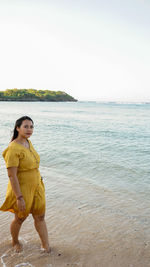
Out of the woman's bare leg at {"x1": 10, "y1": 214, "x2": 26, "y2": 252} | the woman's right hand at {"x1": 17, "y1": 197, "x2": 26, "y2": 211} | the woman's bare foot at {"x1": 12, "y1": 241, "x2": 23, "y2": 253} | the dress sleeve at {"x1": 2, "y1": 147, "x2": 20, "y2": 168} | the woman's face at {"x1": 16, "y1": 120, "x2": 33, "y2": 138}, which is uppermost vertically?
the woman's face at {"x1": 16, "y1": 120, "x2": 33, "y2": 138}

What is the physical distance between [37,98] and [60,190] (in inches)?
5407

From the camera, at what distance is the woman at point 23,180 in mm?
2752

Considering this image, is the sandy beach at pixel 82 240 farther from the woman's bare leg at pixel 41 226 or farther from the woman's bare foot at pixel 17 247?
the woman's bare leg at pixel 41 226

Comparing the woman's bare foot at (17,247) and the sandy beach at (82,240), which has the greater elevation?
the woman's bare foot at (17,247)

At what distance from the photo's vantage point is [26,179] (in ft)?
9.45

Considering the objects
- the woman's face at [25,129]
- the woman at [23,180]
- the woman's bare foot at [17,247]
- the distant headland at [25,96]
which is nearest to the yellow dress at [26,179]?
the woman at [23,180]

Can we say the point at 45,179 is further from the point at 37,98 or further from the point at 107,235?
the point at 37,98

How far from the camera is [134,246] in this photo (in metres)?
3.53

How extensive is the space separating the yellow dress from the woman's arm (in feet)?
0.20

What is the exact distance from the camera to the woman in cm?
275

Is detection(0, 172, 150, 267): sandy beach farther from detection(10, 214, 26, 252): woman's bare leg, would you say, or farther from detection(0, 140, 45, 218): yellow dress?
detection(0, 140, 45, 218): yellow dress

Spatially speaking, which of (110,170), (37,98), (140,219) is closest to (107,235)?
(140,219)

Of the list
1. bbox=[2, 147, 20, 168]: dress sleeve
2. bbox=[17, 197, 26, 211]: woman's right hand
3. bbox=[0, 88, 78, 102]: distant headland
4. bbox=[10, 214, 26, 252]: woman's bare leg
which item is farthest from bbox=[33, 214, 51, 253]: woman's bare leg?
bbox=[0, 88, 78, 102]: distant headland

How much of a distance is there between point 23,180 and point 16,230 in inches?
30.7
